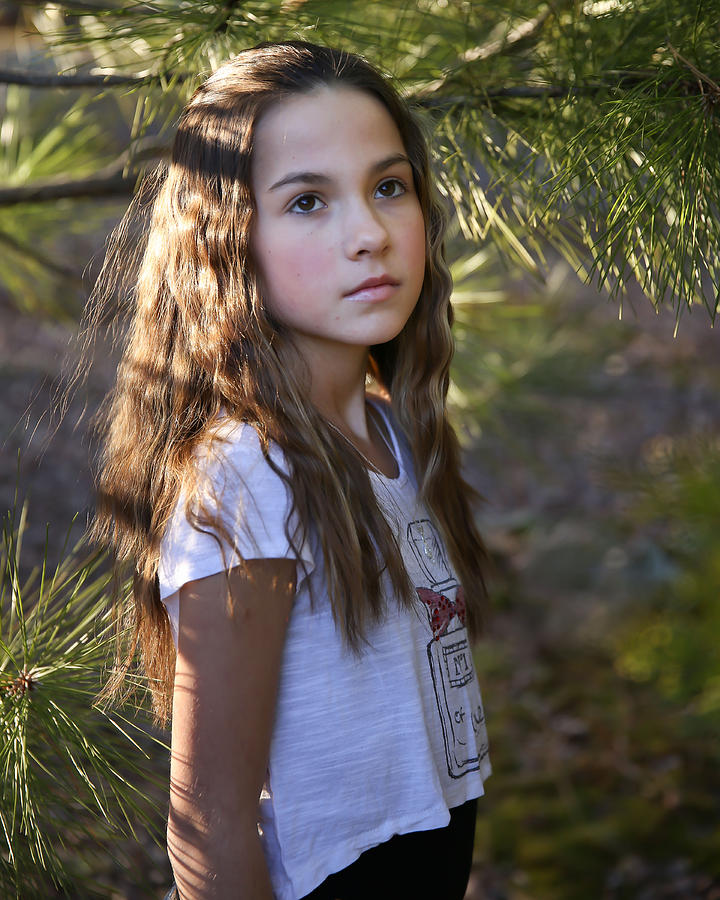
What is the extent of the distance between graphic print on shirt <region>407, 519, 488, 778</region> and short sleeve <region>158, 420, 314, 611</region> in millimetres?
166

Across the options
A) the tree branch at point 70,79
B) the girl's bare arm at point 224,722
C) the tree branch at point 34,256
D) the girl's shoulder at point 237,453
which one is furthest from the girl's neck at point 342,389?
the tree branch at point 34,256

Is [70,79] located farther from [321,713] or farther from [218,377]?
[321,713]

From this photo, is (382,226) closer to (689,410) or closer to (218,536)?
(218,536)

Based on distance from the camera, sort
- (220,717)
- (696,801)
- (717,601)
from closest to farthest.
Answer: (220,717) → (717,601) → (696,801)

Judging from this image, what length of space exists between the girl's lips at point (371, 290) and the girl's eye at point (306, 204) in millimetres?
75

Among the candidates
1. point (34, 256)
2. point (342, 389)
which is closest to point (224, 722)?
point (342, 389)

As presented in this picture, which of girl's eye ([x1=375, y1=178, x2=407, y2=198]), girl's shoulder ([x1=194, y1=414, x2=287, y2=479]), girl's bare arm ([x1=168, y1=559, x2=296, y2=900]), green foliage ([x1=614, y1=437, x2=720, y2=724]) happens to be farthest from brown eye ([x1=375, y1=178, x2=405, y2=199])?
green foliage ([x1=614, y1=437, x2=720, y2=724])

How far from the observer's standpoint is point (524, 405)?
2.15 m

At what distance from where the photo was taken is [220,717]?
66cm

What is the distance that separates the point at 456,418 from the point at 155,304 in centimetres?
85

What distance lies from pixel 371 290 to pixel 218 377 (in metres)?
0.15

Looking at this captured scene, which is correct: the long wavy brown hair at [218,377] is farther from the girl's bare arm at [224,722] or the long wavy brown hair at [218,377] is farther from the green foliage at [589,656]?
the green foliage at [589,656]

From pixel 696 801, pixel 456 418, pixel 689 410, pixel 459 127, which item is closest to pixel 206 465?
pixel 459 127

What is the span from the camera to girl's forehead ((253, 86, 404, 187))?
745 mm
